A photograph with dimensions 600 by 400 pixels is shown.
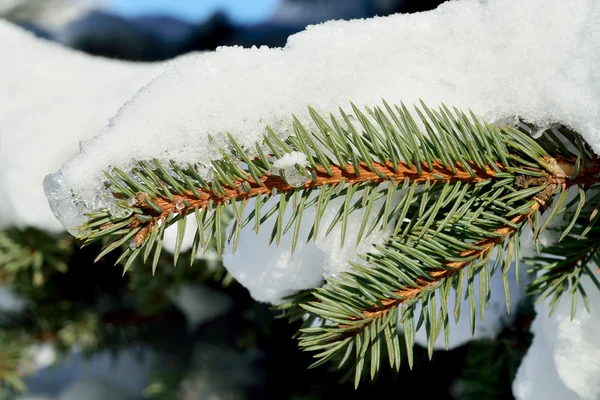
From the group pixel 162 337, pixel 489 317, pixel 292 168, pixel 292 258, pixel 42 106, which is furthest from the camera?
pixel 162 337

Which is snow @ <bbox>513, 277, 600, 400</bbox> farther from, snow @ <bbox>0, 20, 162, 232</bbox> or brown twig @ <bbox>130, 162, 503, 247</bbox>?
snow @ <bbox>0, 20, 162, 232</bbox>

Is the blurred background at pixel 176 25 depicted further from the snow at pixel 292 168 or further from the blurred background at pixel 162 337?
the snow at pixel 292 168

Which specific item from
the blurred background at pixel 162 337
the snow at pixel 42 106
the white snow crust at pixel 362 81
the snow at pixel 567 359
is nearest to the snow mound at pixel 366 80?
the white snow crust at pixel 362 81

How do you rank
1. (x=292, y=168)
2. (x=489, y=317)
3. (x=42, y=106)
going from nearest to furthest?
(x=292, y=168) → (x=489, y=317) → (x=42, y=106)

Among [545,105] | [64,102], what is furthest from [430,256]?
[64,102]

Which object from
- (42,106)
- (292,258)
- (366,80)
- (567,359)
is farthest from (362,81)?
(42,106)

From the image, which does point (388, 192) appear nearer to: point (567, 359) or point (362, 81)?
point (362, 81)

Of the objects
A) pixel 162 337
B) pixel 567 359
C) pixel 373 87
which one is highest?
pixel 373 87

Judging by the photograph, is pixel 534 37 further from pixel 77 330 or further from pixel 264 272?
pixel 77 330
